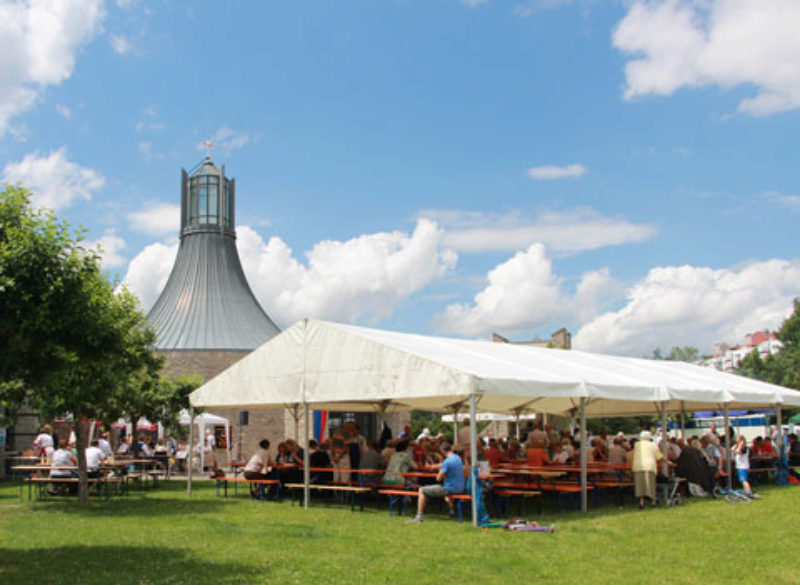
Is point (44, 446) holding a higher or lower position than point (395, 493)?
higher

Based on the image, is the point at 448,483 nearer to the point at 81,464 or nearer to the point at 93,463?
the point at 81,464

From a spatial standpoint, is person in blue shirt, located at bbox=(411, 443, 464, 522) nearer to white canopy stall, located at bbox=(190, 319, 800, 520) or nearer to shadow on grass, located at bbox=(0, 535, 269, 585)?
white canopy stall, located at bbox=(190, 319, 800, 520)

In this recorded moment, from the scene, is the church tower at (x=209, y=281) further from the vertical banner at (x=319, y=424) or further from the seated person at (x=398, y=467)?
the seated person at (x=398, y=467)

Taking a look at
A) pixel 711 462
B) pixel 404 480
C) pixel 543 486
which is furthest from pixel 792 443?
pixel 404 480

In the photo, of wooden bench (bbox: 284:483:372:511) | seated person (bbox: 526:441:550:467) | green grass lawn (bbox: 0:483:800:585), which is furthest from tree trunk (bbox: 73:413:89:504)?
seated person (bbox: 526:441:550:467)

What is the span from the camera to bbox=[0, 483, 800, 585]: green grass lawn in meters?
7.86

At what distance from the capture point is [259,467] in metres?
16.1

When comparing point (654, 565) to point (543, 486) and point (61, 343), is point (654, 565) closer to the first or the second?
point (543, 486)

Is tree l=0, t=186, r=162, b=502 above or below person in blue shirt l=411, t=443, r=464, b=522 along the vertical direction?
above

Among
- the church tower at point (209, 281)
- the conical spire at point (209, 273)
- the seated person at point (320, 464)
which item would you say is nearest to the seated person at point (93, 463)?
the seated person at point (320, 464)

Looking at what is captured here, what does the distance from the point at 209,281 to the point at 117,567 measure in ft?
115

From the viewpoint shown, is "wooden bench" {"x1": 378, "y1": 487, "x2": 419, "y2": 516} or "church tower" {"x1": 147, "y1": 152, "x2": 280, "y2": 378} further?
"church tower" {"x1": 147, "y1": 152, "x2": 280, "y2": 378}

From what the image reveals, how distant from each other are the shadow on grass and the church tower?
29.5 metres

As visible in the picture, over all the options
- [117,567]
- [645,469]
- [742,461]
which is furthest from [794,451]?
[117,567]
